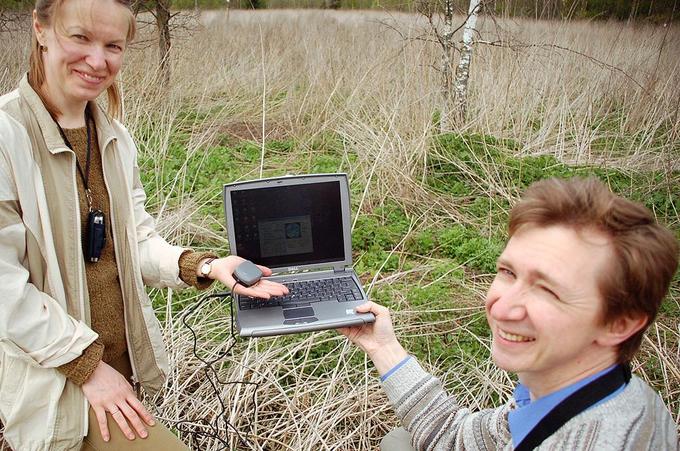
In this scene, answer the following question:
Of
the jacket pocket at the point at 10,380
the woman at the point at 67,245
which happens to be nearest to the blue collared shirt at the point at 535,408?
the woman at the point at 67,245

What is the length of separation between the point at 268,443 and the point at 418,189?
2333 mm

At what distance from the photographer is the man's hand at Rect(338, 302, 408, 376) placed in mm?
1647

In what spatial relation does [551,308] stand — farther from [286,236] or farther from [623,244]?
[286,236]

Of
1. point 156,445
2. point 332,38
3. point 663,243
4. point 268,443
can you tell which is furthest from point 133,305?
point 332,38

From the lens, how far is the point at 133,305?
1.68m

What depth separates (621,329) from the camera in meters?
1.15

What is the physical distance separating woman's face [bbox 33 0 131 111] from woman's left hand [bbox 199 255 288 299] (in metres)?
0.60

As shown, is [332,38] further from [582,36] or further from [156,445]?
[156,445]

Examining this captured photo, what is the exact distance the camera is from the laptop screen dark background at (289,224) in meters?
1.94

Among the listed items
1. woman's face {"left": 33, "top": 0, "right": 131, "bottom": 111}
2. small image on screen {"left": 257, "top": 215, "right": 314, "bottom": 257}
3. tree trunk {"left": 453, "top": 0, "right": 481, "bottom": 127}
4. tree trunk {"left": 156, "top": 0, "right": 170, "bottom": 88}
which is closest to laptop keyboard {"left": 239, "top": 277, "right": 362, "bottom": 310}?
small image on screen {"left": 257, "top": 215, "right": 314, "bottom": 257}

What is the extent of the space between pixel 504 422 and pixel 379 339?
0.44 m

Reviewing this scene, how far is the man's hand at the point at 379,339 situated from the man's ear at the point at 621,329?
609 mm

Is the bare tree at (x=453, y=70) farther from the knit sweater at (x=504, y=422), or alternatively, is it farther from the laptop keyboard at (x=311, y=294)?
the knit sweater at (x=504, y=422)


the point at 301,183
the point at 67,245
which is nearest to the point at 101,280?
the point at 67,245
